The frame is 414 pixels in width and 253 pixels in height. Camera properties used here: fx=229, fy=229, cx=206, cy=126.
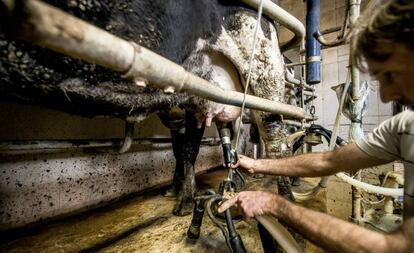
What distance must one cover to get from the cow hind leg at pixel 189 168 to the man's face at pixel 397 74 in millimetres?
1283

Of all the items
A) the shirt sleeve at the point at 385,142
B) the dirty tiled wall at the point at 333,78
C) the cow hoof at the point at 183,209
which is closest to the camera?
the shirt sleeve at the point at 385,142

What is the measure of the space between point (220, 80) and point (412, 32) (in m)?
0.90

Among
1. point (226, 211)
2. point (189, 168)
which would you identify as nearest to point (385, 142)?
point (226, 211)

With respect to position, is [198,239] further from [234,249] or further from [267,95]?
[267,95]

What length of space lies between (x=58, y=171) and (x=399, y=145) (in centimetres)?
190

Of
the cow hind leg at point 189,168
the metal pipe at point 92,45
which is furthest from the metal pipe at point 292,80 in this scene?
the metal pipe at point 92,45

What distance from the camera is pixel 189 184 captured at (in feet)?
5.54

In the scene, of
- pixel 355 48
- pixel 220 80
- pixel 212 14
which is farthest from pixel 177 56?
pixel 355 48

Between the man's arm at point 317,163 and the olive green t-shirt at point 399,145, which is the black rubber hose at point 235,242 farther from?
the olive green t-shirt at point 399,145

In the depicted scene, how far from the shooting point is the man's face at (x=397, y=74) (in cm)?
59

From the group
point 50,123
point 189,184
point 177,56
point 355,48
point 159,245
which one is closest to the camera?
point 355,48

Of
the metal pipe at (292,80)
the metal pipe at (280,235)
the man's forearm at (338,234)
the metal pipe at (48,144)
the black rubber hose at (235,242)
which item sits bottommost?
the black rubber hose at (235,242)

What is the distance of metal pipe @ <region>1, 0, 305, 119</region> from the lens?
0.33 meters

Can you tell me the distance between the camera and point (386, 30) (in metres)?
0.60
